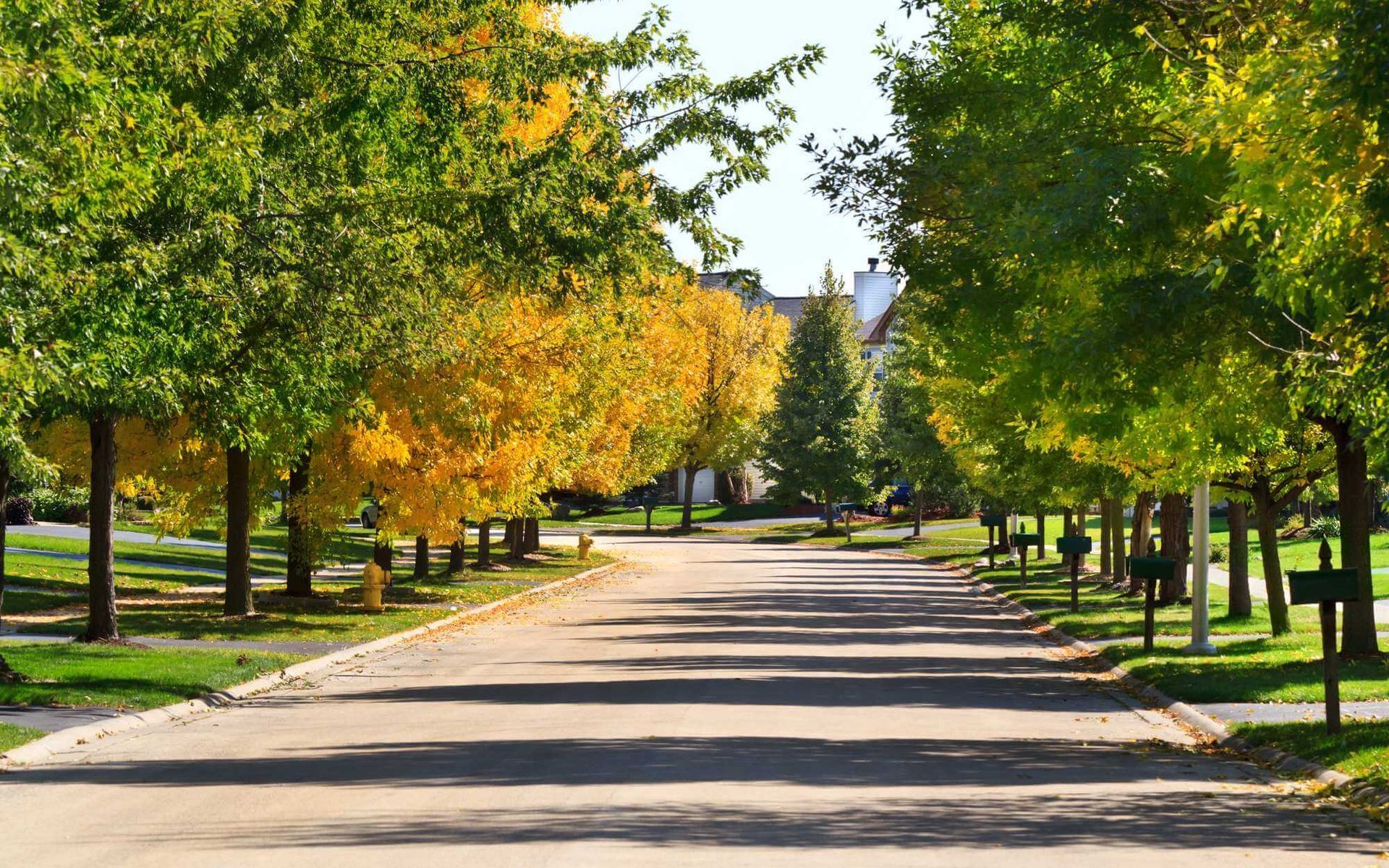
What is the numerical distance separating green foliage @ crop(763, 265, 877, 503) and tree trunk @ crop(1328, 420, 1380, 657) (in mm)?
56287

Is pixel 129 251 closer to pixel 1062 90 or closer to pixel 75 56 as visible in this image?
pixel 75 56

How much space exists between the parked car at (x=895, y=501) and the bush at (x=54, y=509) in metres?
44.2

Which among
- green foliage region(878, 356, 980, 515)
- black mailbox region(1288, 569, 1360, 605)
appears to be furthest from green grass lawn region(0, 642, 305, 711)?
green foliage region(878, 356, 980, 515)

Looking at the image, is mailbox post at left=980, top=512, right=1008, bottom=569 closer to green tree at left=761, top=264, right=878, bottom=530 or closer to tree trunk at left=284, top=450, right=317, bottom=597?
tree trunk at left=284, top=450, right=317, bottom=597

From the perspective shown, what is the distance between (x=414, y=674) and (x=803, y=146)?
298 inches

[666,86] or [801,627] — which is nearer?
[666,86]

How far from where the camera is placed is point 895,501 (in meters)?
97.1

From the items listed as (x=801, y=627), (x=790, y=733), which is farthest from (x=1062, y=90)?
(x=801, y=627)

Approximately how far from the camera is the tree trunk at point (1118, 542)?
123 feet

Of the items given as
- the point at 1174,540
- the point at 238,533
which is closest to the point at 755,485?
the point at 1174,540

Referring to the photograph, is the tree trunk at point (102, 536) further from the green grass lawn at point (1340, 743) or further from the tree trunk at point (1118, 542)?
the tree trunk at point (1118, 542)

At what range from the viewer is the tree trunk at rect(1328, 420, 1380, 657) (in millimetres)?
19688

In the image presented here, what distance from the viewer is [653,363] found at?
144 ft

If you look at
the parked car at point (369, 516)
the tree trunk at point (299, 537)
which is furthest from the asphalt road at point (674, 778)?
the parked car at point (369, 516)
